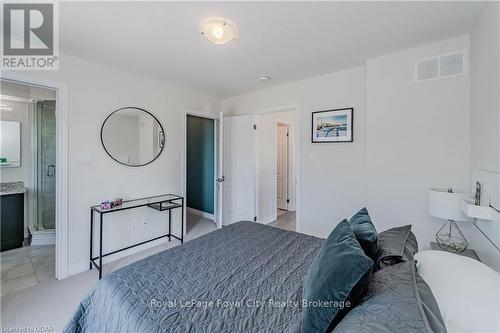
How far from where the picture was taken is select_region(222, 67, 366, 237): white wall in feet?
9.27

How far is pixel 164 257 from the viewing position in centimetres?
152

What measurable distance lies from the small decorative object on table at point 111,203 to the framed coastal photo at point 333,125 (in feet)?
8.77

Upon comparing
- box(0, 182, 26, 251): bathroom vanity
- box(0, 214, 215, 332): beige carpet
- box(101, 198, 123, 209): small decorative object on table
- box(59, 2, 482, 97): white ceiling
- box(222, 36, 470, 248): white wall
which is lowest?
box(0, 214, 215, 332): beige carpet

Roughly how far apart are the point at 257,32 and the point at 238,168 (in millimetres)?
2368

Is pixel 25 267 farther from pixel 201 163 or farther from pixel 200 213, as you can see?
pixel 201 163

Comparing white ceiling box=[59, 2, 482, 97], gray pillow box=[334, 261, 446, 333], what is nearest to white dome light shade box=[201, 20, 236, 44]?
white ceiling box=[59, 2, 482, 97]

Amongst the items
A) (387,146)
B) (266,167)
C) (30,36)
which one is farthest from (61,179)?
(387,146)

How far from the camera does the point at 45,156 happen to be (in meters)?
3.48

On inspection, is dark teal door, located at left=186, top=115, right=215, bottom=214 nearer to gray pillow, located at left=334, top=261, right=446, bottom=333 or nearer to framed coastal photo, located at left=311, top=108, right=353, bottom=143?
framed coastal photo, located at left=311, top=108, right=353, bottom=143

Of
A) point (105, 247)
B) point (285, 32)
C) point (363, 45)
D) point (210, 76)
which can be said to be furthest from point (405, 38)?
point (105, 247)

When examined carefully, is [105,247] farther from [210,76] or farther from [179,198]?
[210,76]

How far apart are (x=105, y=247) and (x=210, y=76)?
102 inches

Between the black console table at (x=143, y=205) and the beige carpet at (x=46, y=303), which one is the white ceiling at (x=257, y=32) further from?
the beige carpet at (x=46, y=303)

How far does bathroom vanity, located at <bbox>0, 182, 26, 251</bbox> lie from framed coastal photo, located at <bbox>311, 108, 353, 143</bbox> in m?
4.22
